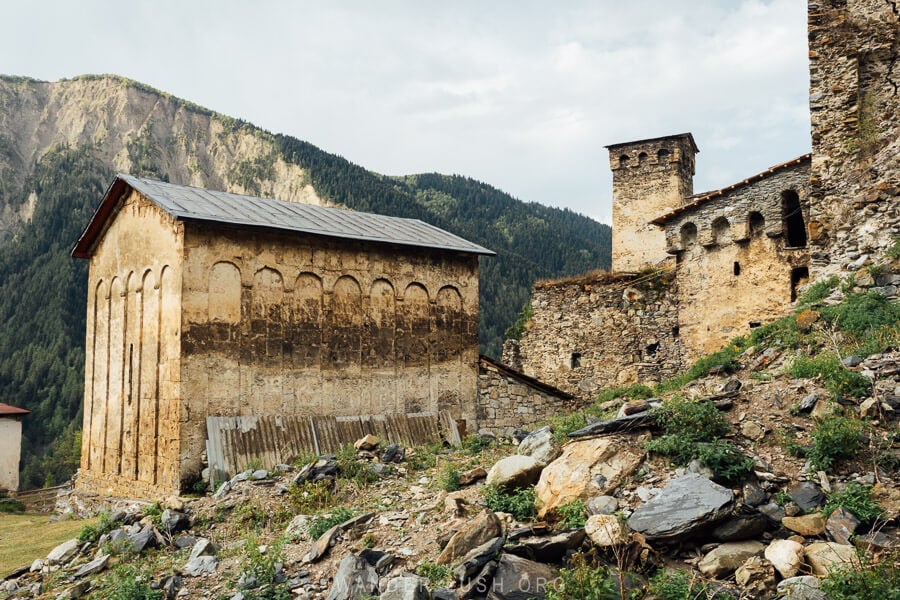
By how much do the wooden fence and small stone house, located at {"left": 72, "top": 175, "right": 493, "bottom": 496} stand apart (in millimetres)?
194

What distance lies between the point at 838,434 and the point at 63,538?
11.7 m

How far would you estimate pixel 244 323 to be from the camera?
1313 centimetres

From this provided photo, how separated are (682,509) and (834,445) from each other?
176cm

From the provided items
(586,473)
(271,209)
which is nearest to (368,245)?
(271,209)

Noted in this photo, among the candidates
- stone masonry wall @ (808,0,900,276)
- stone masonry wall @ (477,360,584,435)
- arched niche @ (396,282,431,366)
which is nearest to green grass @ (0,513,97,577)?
arched niche @ (396,282,431,366)

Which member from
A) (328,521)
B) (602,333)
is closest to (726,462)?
(328,521)

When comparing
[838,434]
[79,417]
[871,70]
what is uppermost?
[871,70]

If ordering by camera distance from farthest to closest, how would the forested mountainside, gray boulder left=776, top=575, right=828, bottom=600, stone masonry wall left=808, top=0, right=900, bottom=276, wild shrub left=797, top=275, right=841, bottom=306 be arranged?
the forested mountainside < stone masonry wall left=808, top=0, right=900, bottom=276 < wild shrub left=797, top=275, right=841, bottom=306 < gray boulder left=776, top=575, right=828, bottom=600

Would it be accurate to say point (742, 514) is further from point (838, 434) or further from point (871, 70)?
point (871, 70)

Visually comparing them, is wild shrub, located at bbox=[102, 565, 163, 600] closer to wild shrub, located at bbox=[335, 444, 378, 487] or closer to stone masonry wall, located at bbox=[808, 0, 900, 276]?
wild shrub, located at bbox=[335, 444, 378, 487]

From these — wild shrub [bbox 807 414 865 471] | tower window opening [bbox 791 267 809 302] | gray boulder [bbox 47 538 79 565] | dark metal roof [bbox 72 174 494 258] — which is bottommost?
gray boulder [bbox 47 538 79 565]

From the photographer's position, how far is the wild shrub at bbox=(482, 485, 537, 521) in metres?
7.37

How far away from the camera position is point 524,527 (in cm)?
697

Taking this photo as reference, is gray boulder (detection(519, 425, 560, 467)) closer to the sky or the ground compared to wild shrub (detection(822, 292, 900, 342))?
closer to the ground
